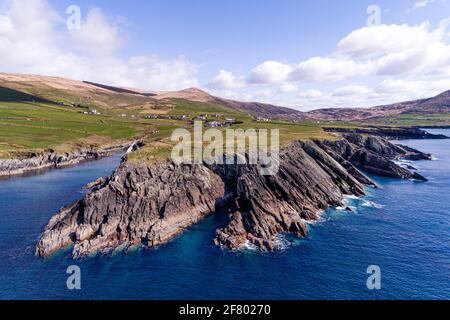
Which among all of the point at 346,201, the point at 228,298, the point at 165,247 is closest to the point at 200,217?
the point at 165,247

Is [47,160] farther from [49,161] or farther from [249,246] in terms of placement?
[249,246]

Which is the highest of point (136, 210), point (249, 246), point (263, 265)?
point (136, 210)

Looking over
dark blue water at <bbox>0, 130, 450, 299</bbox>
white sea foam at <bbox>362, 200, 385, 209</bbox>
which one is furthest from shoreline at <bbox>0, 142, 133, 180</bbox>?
white sea foam at <bbox>362, 200, 385, 209</bbox>

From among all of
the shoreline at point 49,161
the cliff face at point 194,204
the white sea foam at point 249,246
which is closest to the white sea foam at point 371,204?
the cliff face at point 194,204

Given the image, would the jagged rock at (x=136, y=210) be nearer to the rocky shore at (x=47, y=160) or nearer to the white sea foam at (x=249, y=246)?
the white sea foam at (x=249, y=246)

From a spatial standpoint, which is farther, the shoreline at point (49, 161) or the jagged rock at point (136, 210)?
the shoreline at point (49, 161)

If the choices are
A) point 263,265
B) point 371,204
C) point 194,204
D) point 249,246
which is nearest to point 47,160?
point 194,204
